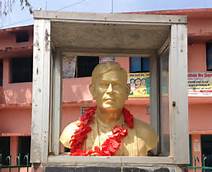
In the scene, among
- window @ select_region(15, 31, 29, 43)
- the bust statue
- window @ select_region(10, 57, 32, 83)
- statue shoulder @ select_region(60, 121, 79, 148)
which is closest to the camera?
the bust statue

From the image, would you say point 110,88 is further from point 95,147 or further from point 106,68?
point 95,147

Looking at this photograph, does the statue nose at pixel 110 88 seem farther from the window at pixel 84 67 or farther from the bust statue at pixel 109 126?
the window at pixel 84 67

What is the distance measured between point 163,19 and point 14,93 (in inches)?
448

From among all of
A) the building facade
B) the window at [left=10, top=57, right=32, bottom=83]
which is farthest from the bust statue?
the window at [left=10, top=57, right=32, bottom=83]

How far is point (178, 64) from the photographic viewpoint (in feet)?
9.16

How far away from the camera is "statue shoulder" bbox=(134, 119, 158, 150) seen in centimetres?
338

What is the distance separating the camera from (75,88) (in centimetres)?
1300

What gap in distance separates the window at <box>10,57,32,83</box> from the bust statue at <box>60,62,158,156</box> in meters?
10.4

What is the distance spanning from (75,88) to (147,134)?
967 cm

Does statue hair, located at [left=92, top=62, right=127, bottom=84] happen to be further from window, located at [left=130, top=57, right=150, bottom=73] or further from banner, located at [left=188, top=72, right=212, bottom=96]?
banner, located at [left=188, top=72, right=212, bottom=96]

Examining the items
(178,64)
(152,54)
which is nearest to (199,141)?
(152,54)

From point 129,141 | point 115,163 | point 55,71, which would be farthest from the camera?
point 55,71

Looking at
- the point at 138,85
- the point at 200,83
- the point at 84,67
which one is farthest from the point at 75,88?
the point at 200,83

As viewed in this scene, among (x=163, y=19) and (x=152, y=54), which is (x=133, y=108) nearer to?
(x=152, y=54)
